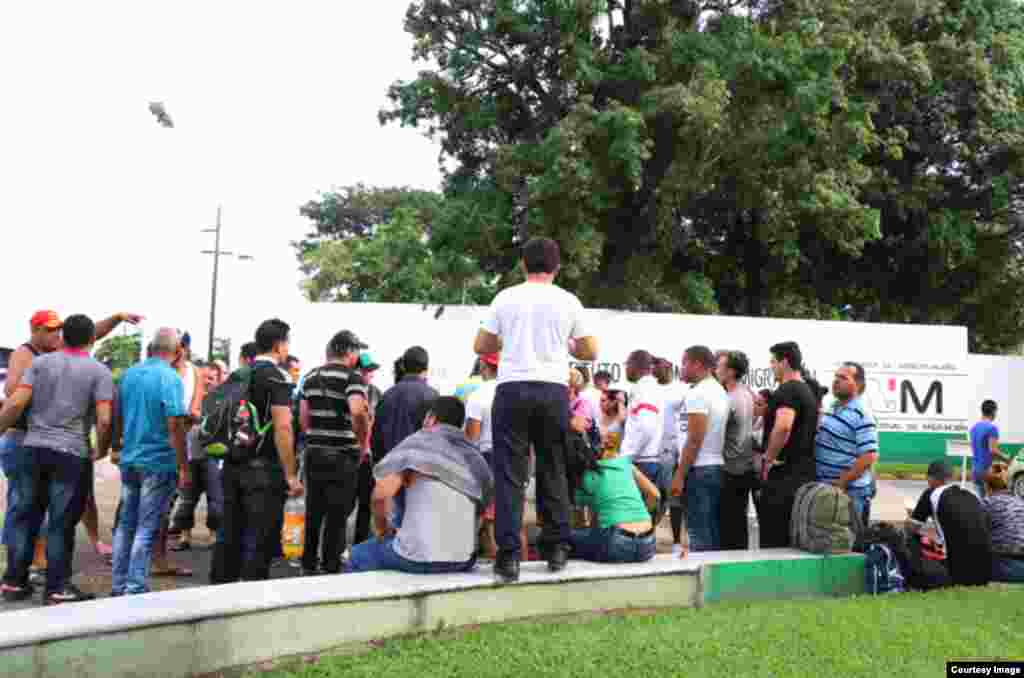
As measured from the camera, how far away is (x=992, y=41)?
80.1 ft

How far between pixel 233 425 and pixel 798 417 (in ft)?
12.8

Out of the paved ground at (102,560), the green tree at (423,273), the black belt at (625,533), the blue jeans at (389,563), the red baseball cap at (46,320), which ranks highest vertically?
the green tree at (423,273)

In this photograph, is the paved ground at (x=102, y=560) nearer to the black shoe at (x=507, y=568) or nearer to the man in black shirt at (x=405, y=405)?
the man in black shirt at (x=405, y=405)

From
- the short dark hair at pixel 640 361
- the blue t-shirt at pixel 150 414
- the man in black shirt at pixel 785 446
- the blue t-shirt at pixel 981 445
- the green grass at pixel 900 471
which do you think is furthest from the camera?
the green grass at pixel 900 471

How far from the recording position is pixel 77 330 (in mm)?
6531

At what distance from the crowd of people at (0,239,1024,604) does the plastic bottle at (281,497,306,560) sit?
19.3 inches

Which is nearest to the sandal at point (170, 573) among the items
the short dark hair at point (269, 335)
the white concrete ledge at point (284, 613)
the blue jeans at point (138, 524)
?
the blue jeans at point (138, 524)

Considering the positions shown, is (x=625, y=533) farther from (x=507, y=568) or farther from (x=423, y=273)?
(x=423, y=273)

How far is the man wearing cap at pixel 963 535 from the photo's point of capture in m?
7.46

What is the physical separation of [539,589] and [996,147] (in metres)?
22.8

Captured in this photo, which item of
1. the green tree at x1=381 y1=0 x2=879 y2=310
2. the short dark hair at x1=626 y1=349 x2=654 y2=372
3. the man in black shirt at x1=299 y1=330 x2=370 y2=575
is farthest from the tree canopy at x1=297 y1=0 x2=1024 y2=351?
the man in black shirt at x1=299 y1=330 x2=370 y2=575

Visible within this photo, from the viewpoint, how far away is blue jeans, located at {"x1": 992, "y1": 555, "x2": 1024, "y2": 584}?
7.86 metres

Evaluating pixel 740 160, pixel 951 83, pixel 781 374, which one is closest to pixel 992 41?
pixel 951 83

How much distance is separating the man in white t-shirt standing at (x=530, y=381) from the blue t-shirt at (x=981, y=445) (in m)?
10.2
